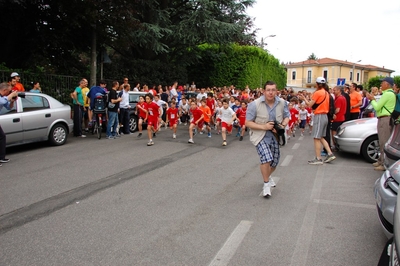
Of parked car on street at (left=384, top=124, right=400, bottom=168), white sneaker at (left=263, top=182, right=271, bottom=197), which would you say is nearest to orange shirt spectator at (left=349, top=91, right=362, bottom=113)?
parked car on street at (left=384, top=124, right=400, bottom=168)

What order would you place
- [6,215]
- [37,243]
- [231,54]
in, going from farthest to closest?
[231,54]
[6,215]
[37,243]

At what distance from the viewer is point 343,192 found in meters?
6.14

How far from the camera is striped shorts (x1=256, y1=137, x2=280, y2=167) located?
5547mm

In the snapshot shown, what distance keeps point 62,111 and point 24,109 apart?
1267mm

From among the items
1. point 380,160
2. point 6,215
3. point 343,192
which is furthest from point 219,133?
point 6,215

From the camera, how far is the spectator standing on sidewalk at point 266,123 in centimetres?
555

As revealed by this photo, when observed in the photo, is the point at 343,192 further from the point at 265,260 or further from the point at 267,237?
the point at 265,260

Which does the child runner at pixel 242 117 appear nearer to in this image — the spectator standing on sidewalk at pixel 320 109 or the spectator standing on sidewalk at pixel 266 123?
the spectator standing on sidewalk at pixel 320 109

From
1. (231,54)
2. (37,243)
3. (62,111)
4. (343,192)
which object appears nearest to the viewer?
(37,243)

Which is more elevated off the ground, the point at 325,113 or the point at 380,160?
the point at 325,113

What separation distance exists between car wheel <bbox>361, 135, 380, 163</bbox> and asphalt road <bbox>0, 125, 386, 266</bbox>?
1.32ft

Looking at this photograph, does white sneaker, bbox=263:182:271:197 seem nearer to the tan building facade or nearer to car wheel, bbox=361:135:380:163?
car wheel, bbox=361:135:380:163

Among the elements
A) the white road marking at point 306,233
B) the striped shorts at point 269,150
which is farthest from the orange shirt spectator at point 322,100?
the striped shorts at point 269,150

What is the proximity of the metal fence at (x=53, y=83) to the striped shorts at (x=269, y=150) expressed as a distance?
11.3m
